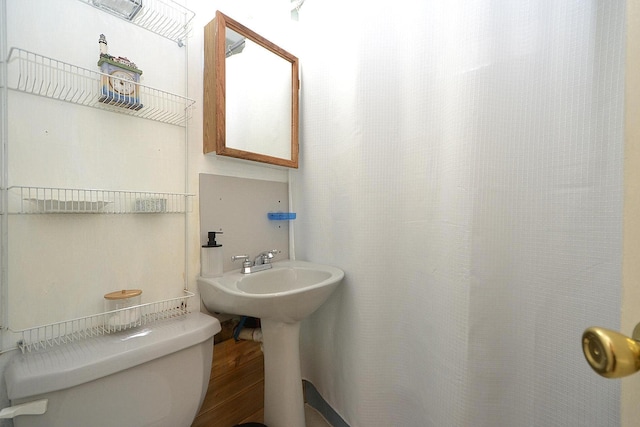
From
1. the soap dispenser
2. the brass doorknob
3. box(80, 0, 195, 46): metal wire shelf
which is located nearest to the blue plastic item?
the soap dispenser

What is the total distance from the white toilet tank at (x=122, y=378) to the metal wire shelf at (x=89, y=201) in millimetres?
367

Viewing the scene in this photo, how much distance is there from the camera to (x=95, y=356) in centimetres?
62

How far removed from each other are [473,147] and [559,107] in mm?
193

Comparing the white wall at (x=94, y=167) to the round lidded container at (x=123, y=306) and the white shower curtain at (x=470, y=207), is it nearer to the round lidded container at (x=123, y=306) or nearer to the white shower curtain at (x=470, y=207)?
the round lidded container at (x=123, y=306)

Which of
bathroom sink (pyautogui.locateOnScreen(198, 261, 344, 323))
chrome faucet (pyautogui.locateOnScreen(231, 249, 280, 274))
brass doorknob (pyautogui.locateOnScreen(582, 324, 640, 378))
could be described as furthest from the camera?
chrome faucet (pyautogui.locateOnScreen(231, 249, 280, 274))

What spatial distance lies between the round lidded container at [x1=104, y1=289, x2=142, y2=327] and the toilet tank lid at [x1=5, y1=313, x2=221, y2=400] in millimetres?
37

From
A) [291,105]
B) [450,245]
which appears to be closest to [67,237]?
[291,105]

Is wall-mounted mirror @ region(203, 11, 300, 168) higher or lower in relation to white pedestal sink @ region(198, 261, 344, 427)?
higher

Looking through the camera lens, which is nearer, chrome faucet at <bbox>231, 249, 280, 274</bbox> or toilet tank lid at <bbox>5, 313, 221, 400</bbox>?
toilet tank lid at <bbox>5, 313, 221, 400</bbox>

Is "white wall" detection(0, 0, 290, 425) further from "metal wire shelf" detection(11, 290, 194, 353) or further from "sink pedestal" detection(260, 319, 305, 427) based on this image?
"sink pedestal" detection(260, 319, 305, 427)

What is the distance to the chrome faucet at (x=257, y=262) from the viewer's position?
108 cm

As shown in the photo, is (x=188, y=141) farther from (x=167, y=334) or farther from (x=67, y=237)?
(x=167, y=334)

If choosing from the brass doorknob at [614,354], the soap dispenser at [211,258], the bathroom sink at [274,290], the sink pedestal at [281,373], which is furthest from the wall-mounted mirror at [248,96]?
the brass doorknob at [614,354]

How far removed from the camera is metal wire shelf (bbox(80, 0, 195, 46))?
853 millimetres
